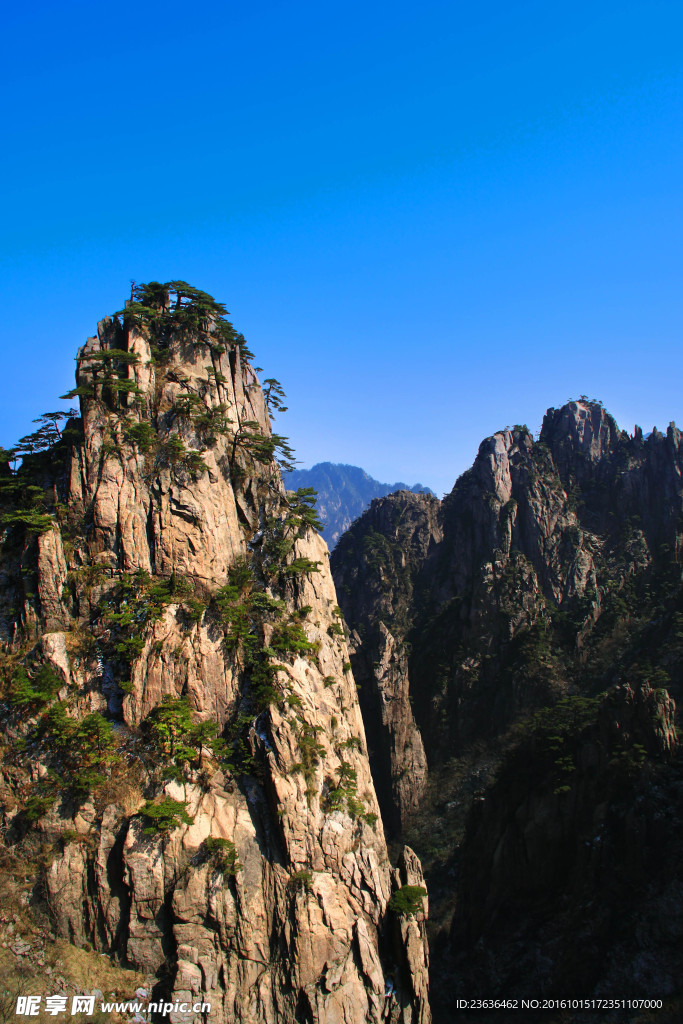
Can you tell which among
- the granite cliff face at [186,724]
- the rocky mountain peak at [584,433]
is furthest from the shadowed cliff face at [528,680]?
the granite cliff face at [186,724]

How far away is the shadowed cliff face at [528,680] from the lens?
32469 mm

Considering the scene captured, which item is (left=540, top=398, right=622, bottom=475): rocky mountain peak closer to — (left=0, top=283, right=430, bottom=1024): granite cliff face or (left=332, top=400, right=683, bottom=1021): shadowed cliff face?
(left=332, top=400, right=683, bottom=1021): shadowed cliff face

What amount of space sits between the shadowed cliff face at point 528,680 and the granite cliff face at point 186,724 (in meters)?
11.3

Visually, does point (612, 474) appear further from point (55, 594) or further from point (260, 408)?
point (55, 594)

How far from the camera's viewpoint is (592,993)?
28234mm

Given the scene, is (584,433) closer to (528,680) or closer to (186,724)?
(528,680)

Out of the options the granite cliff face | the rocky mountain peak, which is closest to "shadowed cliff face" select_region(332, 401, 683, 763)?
the rocky mountain peak

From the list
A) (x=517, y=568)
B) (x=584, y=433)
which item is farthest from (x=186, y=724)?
(x=584, y=433)

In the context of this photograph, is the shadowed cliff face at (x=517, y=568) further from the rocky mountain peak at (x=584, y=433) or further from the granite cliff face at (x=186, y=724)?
the granite cliff face at (x=186, y=724)

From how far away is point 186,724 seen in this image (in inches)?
1032

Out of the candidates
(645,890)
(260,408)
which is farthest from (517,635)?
(260,408)

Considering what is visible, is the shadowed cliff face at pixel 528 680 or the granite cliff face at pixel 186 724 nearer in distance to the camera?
the granite cliff face at pixel 186 724

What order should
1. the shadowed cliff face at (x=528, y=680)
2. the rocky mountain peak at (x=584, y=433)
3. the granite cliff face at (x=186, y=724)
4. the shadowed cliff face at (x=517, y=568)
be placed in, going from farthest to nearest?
the rocky mountain peak at (x=584, y=433), the shadowed cliff face at (x=517, y=568), the shadowed cliff face at (x=528, y=680), the granite cliff face at (x=186, y=724)

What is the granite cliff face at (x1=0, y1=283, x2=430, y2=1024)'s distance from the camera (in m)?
23.7
